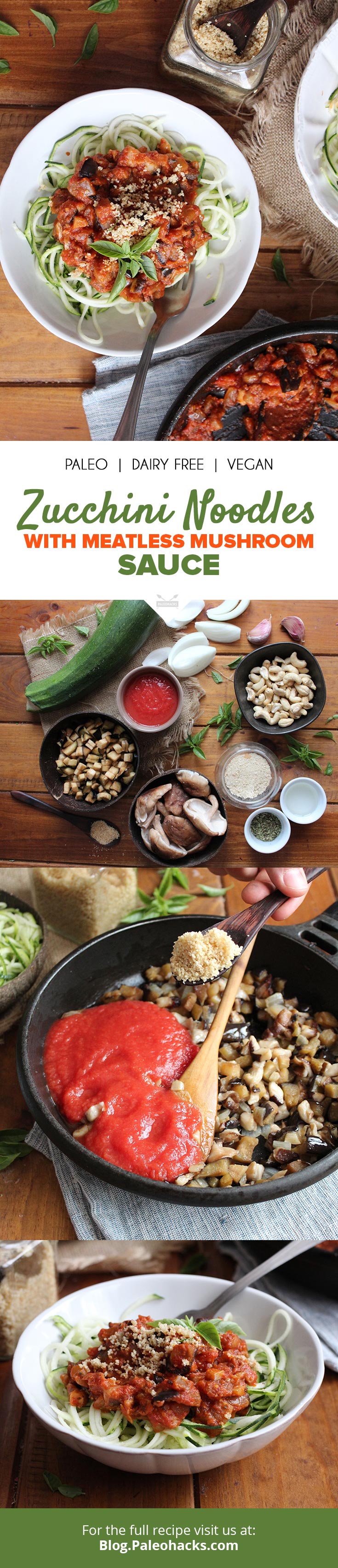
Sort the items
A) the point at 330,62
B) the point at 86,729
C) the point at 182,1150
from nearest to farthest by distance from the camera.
A: the point at 182,1150
the point at 330,62
the point at 86,729

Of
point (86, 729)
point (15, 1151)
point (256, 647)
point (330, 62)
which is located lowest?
point (15, 1151)

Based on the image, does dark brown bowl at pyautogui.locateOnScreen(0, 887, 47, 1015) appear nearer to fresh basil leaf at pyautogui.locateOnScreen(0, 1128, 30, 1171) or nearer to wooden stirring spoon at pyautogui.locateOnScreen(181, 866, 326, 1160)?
fresh basil leaf at pyautogui.locateOnScreen(0, 1128, 30, 1171)

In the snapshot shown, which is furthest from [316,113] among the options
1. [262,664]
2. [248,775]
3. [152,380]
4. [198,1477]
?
[198,1477]

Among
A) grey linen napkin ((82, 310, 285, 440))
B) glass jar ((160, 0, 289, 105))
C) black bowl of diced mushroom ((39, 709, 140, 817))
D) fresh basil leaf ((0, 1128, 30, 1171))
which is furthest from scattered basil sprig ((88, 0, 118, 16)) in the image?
fresh basil leaf ((0, 1128, 30, 1171))

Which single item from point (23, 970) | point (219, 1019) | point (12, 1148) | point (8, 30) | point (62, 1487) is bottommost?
point (62, 1487)

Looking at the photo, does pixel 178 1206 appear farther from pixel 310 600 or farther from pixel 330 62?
pixel 330 62

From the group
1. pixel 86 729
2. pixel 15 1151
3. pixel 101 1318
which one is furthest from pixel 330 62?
pixel 101 1318
